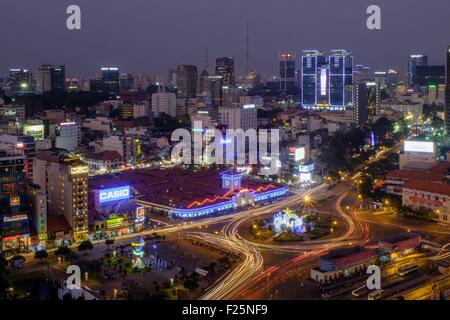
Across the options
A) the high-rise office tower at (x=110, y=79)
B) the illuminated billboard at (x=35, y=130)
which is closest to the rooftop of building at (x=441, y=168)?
the illuminated billboard at (x=35, y=130)

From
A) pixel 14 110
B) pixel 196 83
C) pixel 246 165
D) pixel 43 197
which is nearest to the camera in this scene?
pixel 43 197

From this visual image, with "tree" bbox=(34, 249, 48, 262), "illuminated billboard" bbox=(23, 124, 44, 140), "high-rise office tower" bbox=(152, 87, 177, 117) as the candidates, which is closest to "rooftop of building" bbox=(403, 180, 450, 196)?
"tree" bbox=(34, 249, 48, 262)

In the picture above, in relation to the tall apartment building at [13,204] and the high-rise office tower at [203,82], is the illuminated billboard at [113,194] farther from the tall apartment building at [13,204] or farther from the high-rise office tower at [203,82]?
the high-rise office tower at [203,82]

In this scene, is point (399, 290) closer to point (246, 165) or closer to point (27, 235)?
point (27, 235)

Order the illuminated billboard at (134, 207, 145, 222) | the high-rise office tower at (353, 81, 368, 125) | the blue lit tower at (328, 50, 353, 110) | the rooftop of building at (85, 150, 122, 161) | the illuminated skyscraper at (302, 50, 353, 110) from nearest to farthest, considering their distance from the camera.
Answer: the illuminated billboard at (134, 207, 145, 222) < the rooftop of building at (85, 150, 122, 161) < the high-rise office tower at (353, 81, 368, 125) < the blue lit tower at (328, 50, 353, 110) < the illuminated skyscraper at (302, 50, 353, 110)

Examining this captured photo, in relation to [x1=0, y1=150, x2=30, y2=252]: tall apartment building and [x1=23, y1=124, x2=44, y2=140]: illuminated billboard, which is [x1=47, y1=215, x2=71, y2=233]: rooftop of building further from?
[x1=23, y1=124, x2=44, y2=140]: illuminated billboard

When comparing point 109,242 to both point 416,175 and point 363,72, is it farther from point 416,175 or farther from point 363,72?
point 363,72

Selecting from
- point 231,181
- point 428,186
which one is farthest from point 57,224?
point 428,186

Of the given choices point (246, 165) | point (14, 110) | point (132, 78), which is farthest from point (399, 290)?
point (132, 78)
